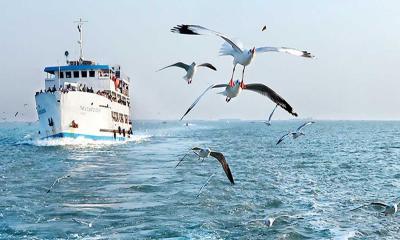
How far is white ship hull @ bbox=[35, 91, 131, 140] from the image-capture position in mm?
55562

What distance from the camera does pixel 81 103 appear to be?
5647 centimetres

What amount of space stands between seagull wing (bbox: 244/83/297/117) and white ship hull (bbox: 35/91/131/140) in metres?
46.7

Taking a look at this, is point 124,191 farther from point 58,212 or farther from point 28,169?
point 28,169

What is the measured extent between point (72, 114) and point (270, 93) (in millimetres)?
47374

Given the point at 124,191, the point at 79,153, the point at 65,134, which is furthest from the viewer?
the point at 65,134

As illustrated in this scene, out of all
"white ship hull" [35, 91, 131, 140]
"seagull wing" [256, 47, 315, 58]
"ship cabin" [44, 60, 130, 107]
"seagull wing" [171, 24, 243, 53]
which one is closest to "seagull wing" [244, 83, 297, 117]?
"seagull wing" [256, 47, 315, 58]

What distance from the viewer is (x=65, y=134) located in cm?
5622

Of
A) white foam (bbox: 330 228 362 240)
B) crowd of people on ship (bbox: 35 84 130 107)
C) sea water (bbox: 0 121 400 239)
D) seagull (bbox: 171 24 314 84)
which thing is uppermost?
crowd of people on ship (bbox: 35 84 130 107)

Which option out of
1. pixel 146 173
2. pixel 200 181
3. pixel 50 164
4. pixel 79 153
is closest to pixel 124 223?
pixel 200 181

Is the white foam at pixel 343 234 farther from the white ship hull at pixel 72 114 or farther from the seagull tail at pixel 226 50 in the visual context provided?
the white ship hull at pixel 72 114

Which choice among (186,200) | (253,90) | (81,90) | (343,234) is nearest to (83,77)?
(81,90)

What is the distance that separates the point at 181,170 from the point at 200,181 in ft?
19.9

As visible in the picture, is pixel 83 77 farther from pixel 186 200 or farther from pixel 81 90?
pixel 186 200

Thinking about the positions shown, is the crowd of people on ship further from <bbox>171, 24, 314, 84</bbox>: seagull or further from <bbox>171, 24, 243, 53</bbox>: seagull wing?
<bbox>171, 24, 243, 53</bbox>: seagull wing
